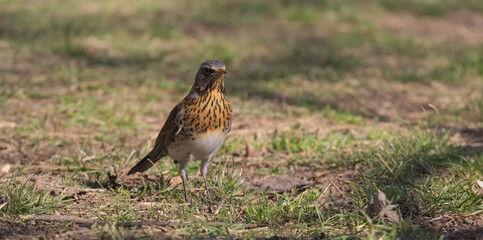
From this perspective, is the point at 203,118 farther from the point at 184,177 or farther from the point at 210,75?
the point at 184,177

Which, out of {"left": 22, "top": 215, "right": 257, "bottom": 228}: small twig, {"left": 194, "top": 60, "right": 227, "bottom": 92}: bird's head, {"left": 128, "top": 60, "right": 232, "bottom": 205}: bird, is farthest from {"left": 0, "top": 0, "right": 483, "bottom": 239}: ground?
{"left": 194, "top": 60, "right": 227, "bottom": 92}: bird's head

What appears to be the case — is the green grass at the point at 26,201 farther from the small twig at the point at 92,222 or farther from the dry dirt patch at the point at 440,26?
the dry dirt patch at the point at 440,26

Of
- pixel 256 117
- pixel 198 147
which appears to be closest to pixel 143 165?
pixel 198 147

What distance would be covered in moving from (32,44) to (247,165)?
15.7ft

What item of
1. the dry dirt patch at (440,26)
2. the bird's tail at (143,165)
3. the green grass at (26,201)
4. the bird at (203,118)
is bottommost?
the dry dirt patch at (440,26)

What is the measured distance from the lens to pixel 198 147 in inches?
175

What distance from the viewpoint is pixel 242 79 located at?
8.11 m

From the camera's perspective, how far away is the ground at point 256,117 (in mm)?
3988

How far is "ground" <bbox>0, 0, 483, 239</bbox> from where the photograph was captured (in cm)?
399

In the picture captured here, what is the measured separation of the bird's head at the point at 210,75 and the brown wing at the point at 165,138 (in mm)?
252

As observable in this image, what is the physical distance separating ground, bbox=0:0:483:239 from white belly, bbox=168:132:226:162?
260 mm

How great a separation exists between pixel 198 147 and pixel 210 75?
20.3 inches

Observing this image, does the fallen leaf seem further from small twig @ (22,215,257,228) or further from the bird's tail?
the bird's tail

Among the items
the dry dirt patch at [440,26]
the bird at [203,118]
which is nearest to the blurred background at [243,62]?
the dry dirt patch at [440,26]
